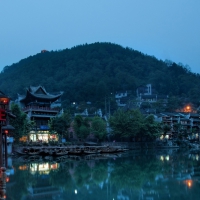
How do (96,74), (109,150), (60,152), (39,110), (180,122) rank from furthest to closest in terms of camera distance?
(96,74), (180,122), (39,110), (109,150), (60,152)

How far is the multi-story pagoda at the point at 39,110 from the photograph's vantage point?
5341 centimetres

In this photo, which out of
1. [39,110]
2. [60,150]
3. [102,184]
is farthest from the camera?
[39,110]

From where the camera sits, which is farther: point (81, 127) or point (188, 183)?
point (81, 127)

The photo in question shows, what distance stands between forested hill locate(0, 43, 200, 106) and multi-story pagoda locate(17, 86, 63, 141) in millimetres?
33666

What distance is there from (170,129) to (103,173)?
40428 millimetres

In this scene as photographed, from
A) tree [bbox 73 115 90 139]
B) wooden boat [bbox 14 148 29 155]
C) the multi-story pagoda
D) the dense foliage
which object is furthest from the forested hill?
wooden boat [bbox 14 148 29 155]

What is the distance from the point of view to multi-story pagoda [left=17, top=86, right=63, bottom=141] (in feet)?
175

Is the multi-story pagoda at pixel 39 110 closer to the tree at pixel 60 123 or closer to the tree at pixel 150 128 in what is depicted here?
the tree at pixel 60 123

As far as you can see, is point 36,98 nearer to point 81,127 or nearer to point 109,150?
point 81,127

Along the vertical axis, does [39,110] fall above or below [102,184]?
above

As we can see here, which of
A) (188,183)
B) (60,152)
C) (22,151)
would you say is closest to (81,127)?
(60,152)

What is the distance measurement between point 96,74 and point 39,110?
53218mm

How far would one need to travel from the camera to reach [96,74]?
10625 centimetres

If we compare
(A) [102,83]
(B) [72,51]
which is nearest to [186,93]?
(A) [102,83]
